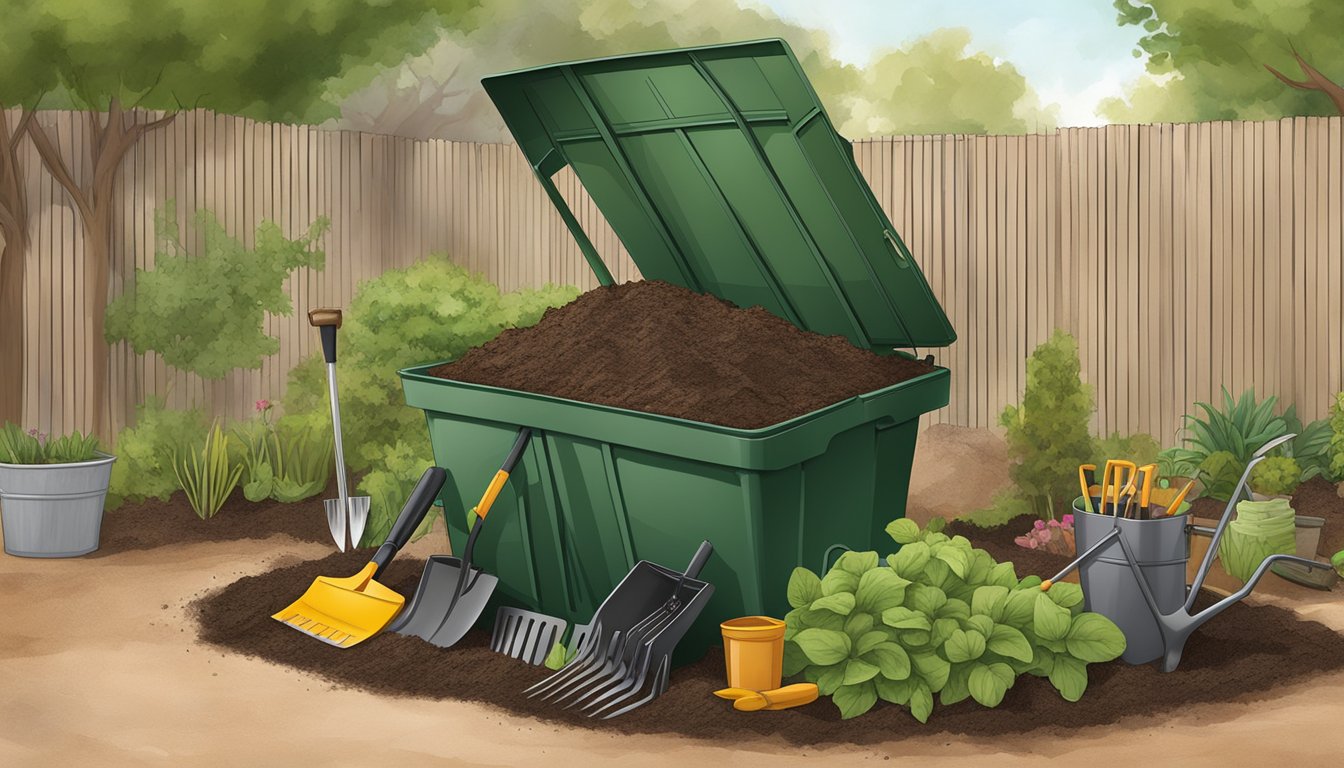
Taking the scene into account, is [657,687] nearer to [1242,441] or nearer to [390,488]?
[390,488]

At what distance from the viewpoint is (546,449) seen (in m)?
5.35

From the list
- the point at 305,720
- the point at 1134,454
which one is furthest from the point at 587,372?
the point at 1134,454

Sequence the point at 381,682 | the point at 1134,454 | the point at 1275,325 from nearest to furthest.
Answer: the point at 381,682, the point at 1134,454, the point at 1275,325

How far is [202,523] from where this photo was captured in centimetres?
794

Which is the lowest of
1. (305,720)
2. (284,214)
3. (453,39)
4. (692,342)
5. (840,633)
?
(305,720)

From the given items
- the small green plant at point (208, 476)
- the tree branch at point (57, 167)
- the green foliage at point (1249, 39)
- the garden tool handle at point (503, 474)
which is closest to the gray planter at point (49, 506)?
the small green plant at point (208, 476)

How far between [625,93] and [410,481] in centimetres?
263

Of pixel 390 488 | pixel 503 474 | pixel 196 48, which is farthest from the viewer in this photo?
pixel 196 48

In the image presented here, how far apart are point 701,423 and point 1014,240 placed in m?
5.68

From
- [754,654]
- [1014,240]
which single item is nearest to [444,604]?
[754,654]

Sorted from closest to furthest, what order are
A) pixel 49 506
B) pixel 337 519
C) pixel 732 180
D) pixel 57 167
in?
pixel 732 180 < pixel 337 519 < pixel 49 506 < pixel 57 167

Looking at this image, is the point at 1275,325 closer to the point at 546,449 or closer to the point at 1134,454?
the point at 1134,454

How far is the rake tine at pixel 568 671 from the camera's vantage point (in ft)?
16.4

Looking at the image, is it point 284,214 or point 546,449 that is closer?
point 546,449
